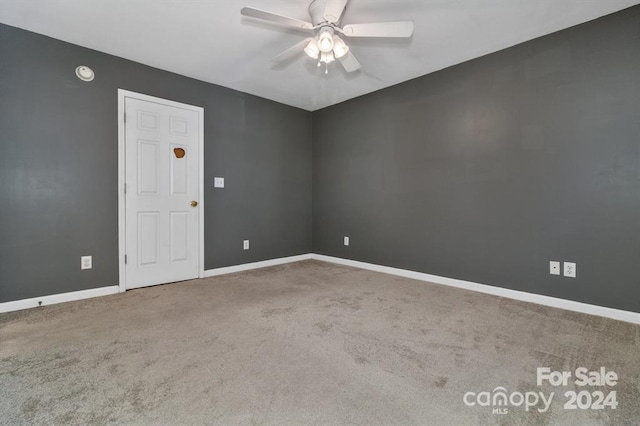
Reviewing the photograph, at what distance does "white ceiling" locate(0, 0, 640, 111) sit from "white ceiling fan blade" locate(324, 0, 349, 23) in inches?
10.4

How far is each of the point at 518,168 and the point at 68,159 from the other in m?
4.35

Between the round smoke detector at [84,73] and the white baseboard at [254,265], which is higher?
the round smoke detector at [84,73]

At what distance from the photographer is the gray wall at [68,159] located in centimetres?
252

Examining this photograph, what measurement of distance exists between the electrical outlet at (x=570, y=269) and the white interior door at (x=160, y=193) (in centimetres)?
386

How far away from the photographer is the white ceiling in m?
2.26

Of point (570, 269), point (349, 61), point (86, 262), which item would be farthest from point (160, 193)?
point (570, 269)

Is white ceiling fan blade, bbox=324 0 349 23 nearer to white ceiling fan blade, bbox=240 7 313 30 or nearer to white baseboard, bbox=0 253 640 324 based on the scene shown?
white ceiling fan blade, bbox=240 7 313 30

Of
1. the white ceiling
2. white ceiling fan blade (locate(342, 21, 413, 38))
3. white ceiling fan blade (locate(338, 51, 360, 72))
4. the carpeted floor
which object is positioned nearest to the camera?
the carpeted floor

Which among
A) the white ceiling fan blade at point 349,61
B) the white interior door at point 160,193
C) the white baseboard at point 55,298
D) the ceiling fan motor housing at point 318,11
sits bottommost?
the white baseboard at point 55,298

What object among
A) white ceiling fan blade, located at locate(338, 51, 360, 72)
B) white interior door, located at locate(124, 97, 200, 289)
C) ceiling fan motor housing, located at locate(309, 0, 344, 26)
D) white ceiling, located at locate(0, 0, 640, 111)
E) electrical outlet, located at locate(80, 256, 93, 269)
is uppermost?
white ceiling, located at locate(0, 0, 640, 111)

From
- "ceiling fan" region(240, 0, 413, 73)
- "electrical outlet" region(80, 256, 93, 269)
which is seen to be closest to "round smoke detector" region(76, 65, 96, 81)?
"electrical outlet" region(80, 256, 93, 269)

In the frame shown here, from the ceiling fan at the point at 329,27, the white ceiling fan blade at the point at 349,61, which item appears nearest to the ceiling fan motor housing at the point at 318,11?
the ceiling fan at the point at 329,27

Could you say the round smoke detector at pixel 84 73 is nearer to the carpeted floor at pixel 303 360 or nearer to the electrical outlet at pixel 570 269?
the carpeted floor at pixel 303 360

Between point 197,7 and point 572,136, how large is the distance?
3.31m
